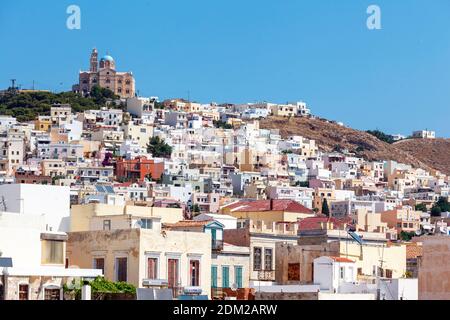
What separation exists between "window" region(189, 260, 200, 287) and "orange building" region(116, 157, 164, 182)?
316 feet

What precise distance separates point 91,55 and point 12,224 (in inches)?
5604

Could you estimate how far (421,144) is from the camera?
196 meters

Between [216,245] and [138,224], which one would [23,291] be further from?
[216,245]

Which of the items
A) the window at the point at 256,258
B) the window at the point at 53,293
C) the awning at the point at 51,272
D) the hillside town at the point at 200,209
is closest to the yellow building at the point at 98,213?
the hillside town at the point at 200,209

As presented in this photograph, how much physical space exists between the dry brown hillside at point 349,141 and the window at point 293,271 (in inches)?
5606

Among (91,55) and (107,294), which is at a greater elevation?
(91,55)

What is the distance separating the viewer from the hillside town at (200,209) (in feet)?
77.9

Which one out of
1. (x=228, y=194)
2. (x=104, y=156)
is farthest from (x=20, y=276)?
(x=104, y=156)

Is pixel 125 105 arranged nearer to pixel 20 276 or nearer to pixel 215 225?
pixel 215 225

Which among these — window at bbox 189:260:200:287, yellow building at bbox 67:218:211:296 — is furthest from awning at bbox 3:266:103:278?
window at bbox 189:260:200:287

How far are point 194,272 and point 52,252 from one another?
386 centimetres

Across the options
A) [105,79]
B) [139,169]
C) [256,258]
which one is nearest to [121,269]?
[256,258]

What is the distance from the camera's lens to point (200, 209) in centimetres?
9475

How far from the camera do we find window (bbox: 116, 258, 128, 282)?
25844 mm
